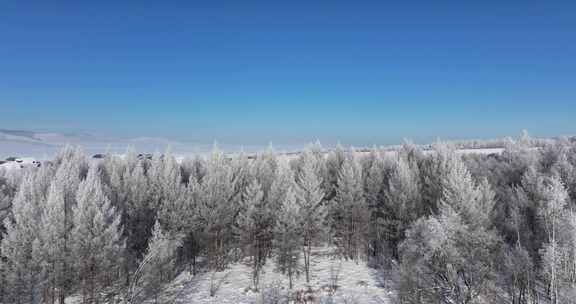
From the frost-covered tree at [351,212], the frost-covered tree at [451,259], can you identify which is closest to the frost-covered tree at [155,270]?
the frost-covered tree at [351,212]

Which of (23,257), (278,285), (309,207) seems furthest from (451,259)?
(23,257)

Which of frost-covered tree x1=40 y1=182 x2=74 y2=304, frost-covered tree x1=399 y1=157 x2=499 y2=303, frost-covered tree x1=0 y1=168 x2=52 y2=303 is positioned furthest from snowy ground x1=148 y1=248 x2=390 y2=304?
frost-covered tree x1=0 y1=168 x2=52 y2=303

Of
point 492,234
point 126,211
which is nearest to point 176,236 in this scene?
point 126,211

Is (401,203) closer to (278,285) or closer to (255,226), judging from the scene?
(278,285)

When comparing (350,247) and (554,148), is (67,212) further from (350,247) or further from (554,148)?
(554,148)

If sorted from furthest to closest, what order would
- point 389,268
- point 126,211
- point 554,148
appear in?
1. point 554,148
2. point 389,268
3. point 126,211

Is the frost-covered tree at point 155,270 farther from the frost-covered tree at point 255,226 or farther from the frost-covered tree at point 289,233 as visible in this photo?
the frost-covered tree at point 289,233

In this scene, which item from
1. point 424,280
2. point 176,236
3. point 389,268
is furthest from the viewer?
point 389,268
